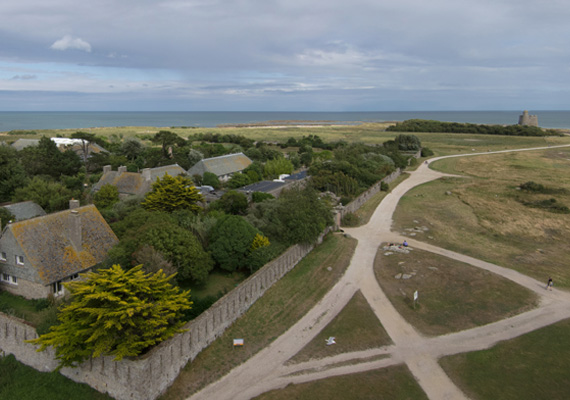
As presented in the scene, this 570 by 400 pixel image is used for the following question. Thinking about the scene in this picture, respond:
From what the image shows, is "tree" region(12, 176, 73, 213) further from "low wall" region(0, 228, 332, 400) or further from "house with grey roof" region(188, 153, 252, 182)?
"house with grey roof" region(188, 153, 252, 182)

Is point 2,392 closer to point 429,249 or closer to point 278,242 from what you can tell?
point 278,242

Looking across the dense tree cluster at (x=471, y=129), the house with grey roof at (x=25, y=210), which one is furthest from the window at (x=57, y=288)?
the dense tree cluster at (x=471, y=129)

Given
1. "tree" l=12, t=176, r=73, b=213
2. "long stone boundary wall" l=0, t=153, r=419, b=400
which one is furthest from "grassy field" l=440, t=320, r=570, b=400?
"tree" l=12, t=176, r=73, b=213

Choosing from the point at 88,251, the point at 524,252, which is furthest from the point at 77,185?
the point at 524,252

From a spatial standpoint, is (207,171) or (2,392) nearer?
(2,392)

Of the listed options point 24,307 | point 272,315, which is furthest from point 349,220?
point 24,307

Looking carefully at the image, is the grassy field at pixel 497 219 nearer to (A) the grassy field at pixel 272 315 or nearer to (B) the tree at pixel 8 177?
(A) the grassy field at pixel 272 315

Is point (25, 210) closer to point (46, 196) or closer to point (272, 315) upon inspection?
point (46, 196)
